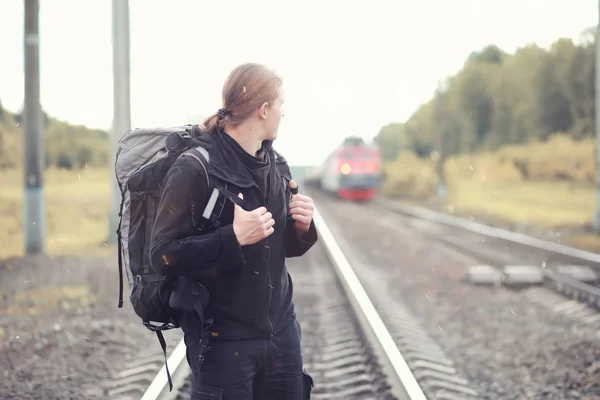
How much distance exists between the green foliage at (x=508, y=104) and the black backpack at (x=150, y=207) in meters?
26.8

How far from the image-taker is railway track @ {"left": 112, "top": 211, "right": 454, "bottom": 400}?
4508mm

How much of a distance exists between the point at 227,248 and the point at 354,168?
975 inches

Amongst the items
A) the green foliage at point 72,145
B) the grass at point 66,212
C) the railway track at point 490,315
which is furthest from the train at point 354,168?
the railway track at point 490,315

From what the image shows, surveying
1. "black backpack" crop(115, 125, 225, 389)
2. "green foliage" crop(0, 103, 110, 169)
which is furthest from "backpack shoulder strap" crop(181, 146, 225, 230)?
"green foliage" crop(0, 103, 110, 169)

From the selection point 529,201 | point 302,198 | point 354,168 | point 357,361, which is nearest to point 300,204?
point 302,198

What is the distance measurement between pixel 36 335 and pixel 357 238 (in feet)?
30.7

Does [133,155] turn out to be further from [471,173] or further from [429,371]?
[471,173]

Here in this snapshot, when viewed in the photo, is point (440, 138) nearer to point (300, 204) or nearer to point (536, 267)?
point (536, 267)

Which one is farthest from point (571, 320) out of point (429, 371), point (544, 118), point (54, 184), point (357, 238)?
point (544, 118)

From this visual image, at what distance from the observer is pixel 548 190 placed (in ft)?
86.4

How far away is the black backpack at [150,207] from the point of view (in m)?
2.19

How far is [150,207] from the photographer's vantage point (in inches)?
88.5

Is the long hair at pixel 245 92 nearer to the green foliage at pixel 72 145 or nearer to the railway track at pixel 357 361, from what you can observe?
the railway track at pixel 357 361

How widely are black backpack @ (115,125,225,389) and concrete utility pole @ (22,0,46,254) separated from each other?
940cm
